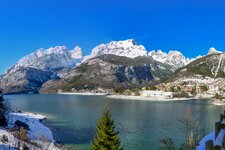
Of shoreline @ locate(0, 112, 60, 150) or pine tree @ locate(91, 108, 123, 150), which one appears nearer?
pine tree @ locate(91, 108, 123, 150)

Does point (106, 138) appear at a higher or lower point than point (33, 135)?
higher

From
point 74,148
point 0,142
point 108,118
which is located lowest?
point 74,148

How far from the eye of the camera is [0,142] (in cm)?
3547

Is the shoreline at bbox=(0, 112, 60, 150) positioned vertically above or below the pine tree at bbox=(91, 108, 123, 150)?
below

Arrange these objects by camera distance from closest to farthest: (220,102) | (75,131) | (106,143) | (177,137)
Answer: (106,143)
(177,137)
(75,131)
(220,102)

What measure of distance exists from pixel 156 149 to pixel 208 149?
44768 mm

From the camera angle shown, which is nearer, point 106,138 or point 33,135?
point 106,138

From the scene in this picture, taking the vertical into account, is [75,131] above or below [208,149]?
below

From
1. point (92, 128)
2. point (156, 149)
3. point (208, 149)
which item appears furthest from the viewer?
point (92, 128)

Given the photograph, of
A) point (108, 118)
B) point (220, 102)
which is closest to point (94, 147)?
point (108, 118)

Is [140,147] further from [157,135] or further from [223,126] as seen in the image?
[223,126]

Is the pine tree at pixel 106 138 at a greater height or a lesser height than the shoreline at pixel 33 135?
greater

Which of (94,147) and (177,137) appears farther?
(177,137)

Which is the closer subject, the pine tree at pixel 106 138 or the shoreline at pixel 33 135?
the pine tree at pixel 106 138
